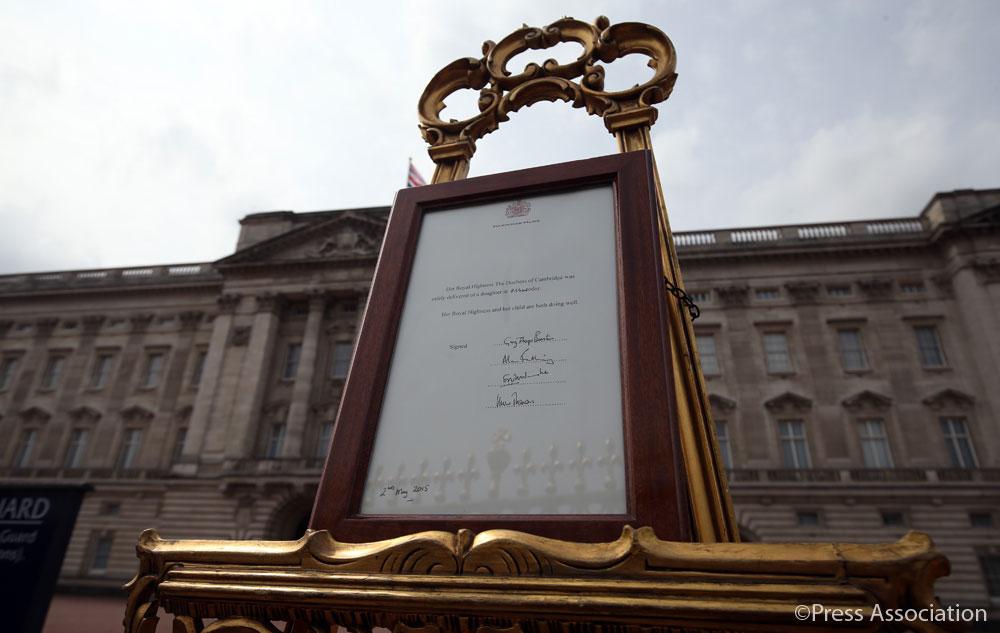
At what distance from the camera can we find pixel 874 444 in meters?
21.1

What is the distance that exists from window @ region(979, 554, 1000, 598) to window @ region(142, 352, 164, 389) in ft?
120

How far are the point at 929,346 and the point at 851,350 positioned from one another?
295cm

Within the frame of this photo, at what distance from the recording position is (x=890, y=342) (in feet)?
74.2

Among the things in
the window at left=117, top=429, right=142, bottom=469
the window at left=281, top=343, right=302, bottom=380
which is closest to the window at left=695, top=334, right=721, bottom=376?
the window at left=281, top=343, right=302, bottom=380

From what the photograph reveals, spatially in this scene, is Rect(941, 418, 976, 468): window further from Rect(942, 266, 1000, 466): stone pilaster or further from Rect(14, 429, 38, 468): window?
Rect(14, 429, 38, 468): window

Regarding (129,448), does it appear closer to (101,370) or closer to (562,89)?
(101,370)

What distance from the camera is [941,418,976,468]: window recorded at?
20.3 m

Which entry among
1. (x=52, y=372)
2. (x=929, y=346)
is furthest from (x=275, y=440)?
(x=929, y=346)

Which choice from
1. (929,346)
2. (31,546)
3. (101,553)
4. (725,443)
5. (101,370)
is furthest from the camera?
(101,370)

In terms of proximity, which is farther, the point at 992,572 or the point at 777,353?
the point at 777,353

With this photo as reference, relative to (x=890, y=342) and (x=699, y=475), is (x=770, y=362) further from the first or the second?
(x=699, y=475)
